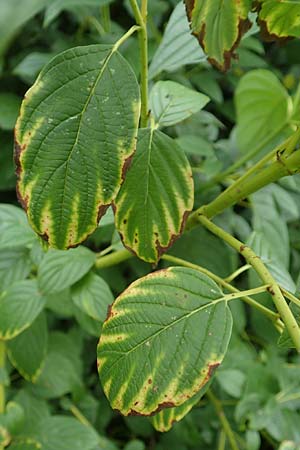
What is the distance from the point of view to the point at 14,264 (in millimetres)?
831

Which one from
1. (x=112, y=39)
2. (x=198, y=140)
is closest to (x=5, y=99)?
(x=112, y=39)

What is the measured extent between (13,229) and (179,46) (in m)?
0.31

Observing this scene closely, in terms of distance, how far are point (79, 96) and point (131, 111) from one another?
0.14 feet

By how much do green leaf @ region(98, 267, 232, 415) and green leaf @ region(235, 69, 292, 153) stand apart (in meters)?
0.66

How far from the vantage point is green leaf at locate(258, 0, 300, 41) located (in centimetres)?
43

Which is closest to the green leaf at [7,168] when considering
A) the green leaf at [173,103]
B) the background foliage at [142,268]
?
the background foliage at [142,268]

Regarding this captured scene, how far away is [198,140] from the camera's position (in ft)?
3.45

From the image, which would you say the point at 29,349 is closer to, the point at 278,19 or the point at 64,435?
the point at 64,435

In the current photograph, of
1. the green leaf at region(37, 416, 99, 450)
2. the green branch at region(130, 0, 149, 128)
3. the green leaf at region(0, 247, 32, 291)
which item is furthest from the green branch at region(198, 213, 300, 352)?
the green leaf at region(37, 416, 99, 450)

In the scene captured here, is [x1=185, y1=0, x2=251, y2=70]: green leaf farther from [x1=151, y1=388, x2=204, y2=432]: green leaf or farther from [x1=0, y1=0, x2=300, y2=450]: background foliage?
[x1=151, y1=388, x2=204, y2=432]: green leaf

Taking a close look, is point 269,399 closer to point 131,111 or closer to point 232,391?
point 232,391

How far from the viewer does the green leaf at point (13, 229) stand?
750 mm

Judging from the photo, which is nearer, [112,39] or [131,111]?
[131,111]

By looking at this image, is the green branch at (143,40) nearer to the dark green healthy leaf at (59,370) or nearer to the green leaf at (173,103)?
the green leaf at (173,103)
